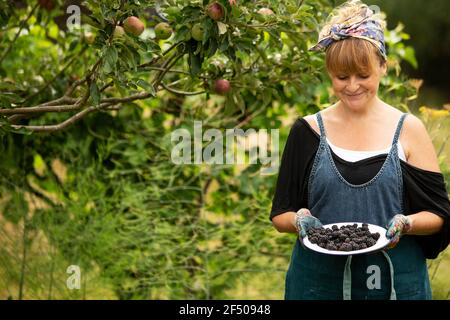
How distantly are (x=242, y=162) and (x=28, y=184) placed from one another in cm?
111

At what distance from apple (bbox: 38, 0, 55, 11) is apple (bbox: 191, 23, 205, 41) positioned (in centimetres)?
140

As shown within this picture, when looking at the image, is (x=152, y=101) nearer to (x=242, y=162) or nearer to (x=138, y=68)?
(x=242, y=162)

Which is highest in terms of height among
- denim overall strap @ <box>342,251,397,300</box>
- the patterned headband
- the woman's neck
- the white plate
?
the patterned headband

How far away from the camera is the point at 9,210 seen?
425 centimetres

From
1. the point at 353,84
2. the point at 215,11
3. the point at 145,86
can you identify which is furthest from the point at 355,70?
Answer: the point at 145,86

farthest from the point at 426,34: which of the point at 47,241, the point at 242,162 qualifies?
the point at 47,241

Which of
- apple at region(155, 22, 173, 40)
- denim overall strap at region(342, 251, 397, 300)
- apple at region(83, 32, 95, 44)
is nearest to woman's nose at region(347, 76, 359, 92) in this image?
denim overall strap at region(342, 251, 397, 300)

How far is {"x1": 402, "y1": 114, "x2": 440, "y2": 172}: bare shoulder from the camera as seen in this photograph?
2.39 m

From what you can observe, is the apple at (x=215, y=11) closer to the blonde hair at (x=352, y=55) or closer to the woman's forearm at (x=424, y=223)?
the blonde hair at (x=352, y=55)

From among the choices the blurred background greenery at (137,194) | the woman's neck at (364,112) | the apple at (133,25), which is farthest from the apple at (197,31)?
the blurred background greenery at (137,194)

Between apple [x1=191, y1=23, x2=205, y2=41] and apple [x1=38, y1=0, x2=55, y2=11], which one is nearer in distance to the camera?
apple [x1=191, y1=23, x2=205, y2=41]

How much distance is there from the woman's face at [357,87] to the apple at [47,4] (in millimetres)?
1978

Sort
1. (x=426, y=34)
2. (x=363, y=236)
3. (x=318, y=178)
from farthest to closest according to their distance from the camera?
(x=426, y=34), (x=318, y=178), (x=363, y=236)

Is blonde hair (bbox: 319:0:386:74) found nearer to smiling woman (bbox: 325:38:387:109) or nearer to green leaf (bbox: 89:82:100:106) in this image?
smiling woman (bbox: 325:38:387:109)
